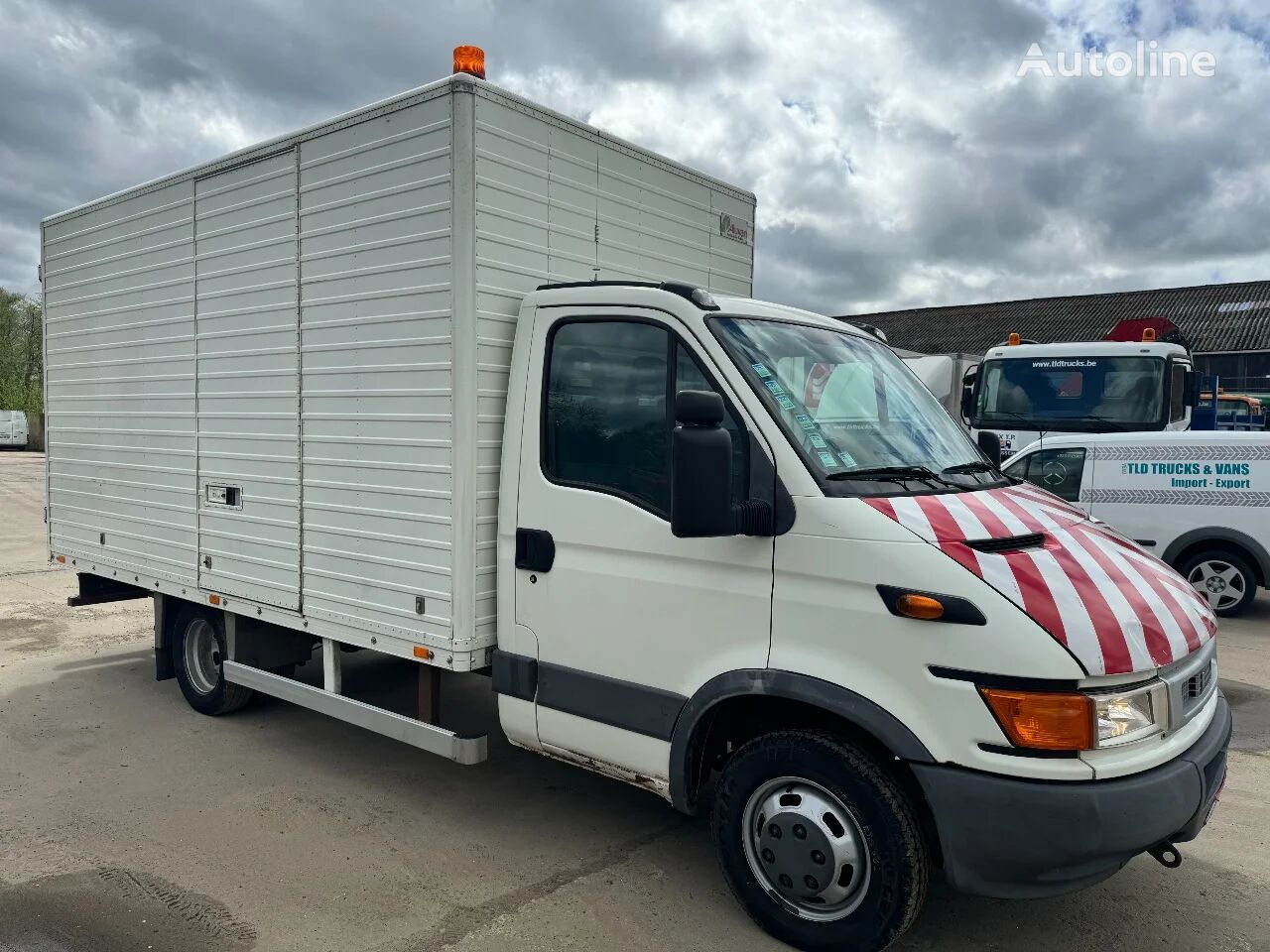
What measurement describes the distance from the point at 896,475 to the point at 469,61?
8.28 ft

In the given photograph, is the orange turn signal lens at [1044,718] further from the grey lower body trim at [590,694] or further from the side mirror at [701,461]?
the grey lower body trim at [590,694]

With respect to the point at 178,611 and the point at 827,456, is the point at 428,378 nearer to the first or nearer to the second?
the point at 827,456

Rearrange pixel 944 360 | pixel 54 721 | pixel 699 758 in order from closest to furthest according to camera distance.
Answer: pixel 699 758
pixel 54 721
pixel 944 360

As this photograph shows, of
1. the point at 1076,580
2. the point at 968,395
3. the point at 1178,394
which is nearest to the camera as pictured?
the point at 1076,580

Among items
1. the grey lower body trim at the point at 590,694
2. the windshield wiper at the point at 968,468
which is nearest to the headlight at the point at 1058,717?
the windshield wiper at the point at 968,468

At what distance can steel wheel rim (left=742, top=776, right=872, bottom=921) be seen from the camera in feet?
10.5

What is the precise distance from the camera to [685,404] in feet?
9.77

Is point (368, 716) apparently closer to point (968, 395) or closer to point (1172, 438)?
point (1172, 438)

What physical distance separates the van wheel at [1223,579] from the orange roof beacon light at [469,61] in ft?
27.0

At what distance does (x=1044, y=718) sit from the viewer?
2834 millimetres

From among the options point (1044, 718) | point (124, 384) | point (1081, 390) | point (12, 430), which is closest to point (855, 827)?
point (1044, 718)

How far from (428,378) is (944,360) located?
12.7 metres

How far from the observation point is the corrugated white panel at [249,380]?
15.9ft

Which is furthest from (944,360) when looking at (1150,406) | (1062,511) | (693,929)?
(693,929)
